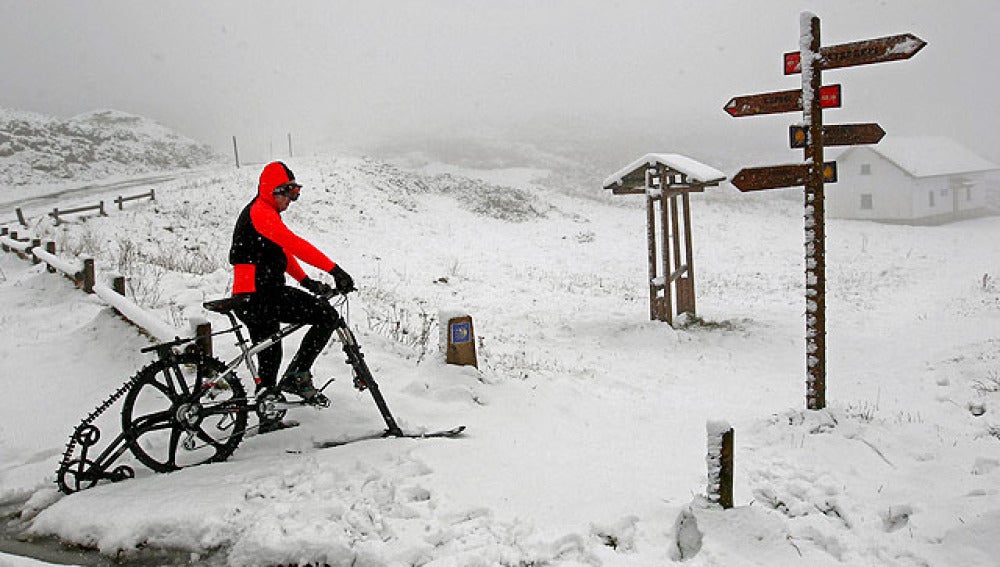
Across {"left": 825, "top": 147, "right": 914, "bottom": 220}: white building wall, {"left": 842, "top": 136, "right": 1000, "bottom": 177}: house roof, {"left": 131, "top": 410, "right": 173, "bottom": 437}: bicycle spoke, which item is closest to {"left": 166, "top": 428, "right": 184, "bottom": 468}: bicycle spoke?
{"left": 131, "top": 410, "right": 173, "bottom": 437}: bicycle spoke

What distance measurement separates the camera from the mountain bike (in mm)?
4645

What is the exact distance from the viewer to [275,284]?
5211 mm

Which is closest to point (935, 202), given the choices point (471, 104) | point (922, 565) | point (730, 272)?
point (730, 272)

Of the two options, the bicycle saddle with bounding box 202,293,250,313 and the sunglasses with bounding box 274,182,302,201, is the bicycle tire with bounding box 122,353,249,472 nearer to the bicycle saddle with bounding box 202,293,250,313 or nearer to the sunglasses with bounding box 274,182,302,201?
the bicycle saddle with bounding box 202,293,250,313

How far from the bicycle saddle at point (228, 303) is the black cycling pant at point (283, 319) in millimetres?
47

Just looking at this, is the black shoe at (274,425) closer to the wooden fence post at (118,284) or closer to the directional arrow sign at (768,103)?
the wooden fence post at (118,284)

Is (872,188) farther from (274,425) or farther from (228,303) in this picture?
(228,303)

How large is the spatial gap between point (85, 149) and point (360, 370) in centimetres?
4222

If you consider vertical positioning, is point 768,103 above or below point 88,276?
above

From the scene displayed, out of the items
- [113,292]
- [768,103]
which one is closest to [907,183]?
[768,103]

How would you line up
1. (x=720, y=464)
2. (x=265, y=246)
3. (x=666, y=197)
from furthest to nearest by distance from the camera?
(x=666, y=197), (x=265, y=246), (x=720, y=464)

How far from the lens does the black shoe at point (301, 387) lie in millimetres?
5203

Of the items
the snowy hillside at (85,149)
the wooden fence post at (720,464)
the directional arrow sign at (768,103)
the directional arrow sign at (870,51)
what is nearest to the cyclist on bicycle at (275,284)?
the wooden fence post at (720,464)

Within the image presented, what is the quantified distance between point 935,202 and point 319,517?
46144mm
